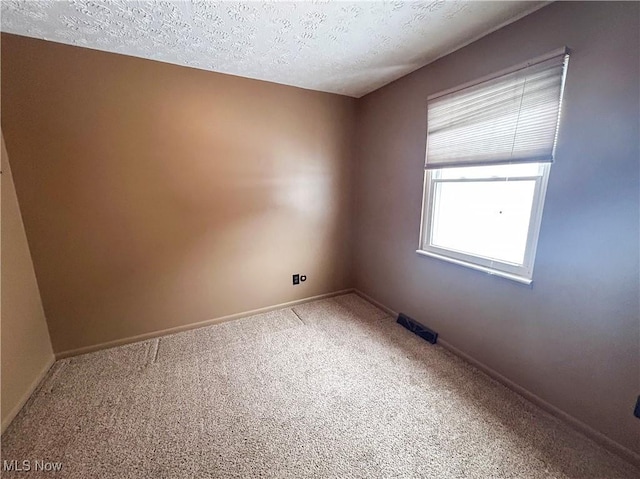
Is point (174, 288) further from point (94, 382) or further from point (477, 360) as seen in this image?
point (477, 360)

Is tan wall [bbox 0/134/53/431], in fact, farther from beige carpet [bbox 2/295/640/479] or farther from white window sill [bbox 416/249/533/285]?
white window sill [bbox 416/249/533/285]

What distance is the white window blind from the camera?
1439mm

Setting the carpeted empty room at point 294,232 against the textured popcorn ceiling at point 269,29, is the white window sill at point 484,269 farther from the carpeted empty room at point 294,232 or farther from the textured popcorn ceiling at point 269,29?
the textured popcorn ceiling at point 269,29

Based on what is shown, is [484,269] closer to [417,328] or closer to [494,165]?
[494,165]

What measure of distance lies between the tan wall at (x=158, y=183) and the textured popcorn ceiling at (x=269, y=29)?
0.72 ft

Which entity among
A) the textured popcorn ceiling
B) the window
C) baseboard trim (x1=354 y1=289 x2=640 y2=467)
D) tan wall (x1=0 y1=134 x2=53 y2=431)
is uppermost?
the textured popcorn ceiling

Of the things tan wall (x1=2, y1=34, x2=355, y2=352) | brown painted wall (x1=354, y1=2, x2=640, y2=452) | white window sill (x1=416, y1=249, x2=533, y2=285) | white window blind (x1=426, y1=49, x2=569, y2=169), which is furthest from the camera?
tan wall (x1=2, y1=34, x2=355, y2=352)

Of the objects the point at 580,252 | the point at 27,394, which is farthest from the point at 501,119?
the point at 27,394

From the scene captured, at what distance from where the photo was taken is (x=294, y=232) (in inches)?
113

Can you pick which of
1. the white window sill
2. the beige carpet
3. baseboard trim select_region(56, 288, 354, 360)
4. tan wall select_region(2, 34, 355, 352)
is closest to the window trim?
the white window sill

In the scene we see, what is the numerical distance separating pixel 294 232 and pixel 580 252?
2.26 m

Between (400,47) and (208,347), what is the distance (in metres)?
2.82

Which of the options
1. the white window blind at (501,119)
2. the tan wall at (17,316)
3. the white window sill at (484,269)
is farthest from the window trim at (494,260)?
the tan wall at (17,316)

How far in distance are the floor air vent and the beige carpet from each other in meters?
0.08
